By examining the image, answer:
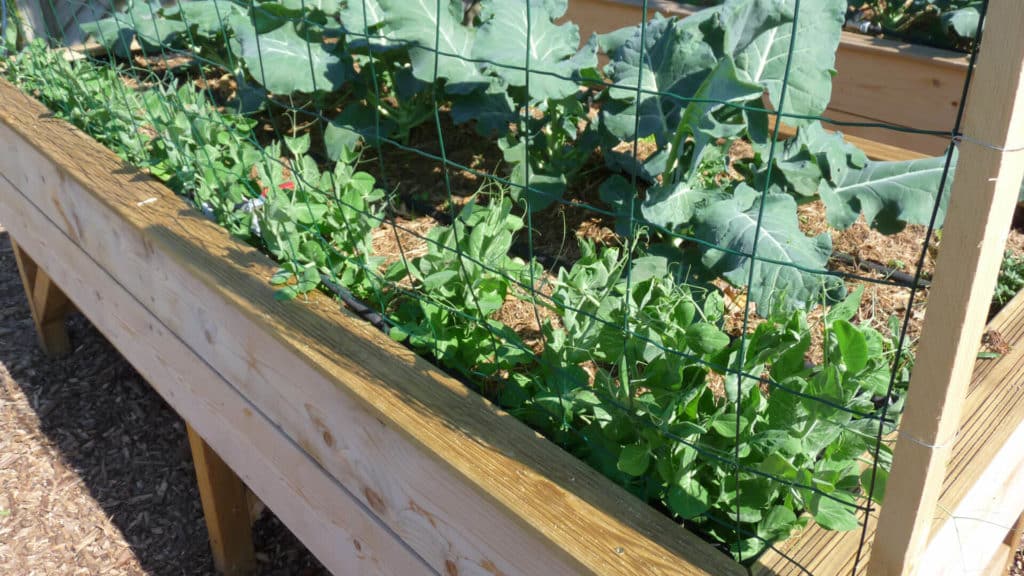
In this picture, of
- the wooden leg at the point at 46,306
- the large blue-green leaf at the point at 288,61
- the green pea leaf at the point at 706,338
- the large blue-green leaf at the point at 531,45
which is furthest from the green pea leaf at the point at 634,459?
the wooden leg at the point at 46,306

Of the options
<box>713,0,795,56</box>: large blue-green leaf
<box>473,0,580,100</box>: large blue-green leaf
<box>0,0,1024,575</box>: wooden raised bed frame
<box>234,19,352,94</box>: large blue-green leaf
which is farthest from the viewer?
<box>234,19,352,94</box>: large blue-green leaf

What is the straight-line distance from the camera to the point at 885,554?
1034 millimetres

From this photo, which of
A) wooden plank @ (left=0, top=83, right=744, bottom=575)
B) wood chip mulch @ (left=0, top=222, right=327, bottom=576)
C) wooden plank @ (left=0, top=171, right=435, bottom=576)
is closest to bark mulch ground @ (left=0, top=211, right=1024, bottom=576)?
wood chip mulch @ (left=0, top=222, right=327, bottom=576)

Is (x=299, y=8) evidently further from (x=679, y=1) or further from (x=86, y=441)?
(x=679, y=1)

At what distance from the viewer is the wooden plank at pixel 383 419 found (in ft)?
3.97

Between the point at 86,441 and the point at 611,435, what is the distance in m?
2.50

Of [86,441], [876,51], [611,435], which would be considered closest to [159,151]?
[86,441]

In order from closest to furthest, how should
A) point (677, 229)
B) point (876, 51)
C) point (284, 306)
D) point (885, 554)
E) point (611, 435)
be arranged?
1. point (885, 554)
2. point (611, 435)
3. point (284, 306)
4. point (677, 229)
5. point (876, 51)

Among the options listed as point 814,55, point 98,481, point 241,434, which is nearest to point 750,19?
point 814,55

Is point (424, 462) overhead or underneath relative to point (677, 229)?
underneath

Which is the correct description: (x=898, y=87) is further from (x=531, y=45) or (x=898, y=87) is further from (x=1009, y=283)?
(x=531, y=45)

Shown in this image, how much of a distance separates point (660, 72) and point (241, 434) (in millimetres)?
1297

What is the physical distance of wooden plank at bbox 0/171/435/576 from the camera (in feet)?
5.51

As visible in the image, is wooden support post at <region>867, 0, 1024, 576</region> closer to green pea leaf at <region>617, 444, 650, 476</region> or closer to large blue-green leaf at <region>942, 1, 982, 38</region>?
green pea leaf at <region>617, 444, 650, 476</region>
